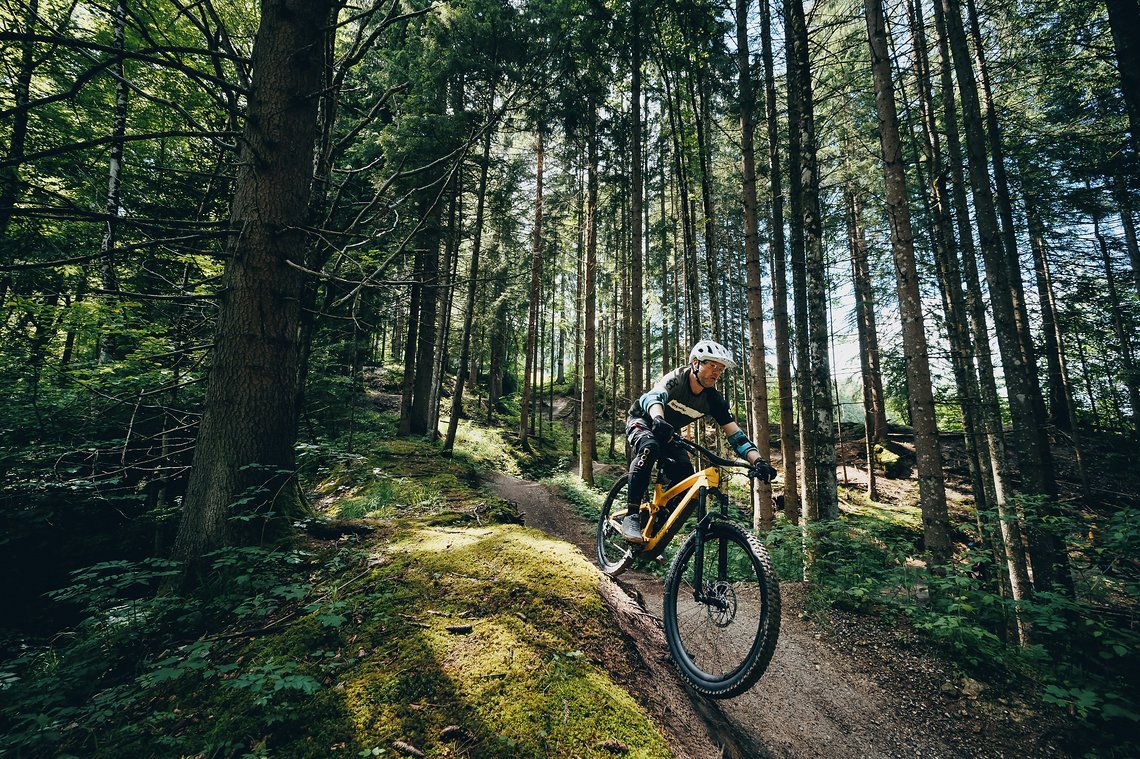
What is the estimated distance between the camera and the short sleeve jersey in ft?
15.7

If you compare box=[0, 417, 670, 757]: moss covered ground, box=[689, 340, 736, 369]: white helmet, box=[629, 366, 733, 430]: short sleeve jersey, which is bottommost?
box=[0, 417, 670, 757]: moss covered ground

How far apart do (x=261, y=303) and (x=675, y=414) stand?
4293 mm

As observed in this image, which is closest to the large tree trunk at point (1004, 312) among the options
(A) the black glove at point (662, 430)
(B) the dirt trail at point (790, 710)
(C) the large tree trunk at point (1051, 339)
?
(B) the dirt trail at point (790, 710)

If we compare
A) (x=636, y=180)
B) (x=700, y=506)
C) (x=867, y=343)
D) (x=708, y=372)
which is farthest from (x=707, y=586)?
(x=867, y=343)

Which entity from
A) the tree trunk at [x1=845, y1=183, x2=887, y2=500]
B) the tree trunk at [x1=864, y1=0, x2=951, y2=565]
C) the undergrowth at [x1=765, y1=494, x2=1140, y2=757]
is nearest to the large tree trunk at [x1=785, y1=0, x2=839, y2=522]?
the undergrowth at [x1=765, y1=494, x2=1140, y2=757]

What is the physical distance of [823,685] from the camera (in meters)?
4.34

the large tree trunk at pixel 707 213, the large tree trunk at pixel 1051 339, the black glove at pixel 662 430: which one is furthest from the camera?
the large tree trunk at pixel 1051 339

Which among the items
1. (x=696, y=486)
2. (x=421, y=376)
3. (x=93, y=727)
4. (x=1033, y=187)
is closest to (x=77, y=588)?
(x=93, y=727)

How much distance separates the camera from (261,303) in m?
3.53

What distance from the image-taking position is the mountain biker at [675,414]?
4.55m

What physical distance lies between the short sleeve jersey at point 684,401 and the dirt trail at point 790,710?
1.98 m

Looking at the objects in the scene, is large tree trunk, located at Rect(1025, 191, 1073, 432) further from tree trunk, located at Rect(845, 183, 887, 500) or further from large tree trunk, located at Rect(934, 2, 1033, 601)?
large tree trunk, located at Rect(934, 2, 1033, 601)

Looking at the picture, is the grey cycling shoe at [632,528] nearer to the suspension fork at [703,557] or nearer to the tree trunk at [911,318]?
the suspension fork at [703,557]

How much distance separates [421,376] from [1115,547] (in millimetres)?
17557
